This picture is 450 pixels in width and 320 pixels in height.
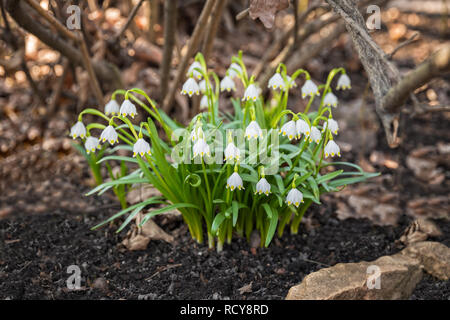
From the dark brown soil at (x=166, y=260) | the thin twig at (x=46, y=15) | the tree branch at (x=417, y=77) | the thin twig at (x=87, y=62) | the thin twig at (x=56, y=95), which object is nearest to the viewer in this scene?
the tree branch at (x=417, y=77)

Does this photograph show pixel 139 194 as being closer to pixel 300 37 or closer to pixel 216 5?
pixel 216 5

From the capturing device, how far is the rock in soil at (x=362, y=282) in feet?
6.20

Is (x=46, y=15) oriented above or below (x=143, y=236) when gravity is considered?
above

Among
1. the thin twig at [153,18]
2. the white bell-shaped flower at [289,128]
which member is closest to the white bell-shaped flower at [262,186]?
the white bell-shaped flower at [289,128]

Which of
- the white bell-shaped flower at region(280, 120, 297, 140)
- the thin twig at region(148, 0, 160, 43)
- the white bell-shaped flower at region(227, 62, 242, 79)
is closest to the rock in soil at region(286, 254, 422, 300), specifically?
the white bell-shaped flower at region(280, 120, 297, 140)

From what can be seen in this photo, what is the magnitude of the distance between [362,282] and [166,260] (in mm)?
863

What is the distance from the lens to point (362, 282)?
6.30 feet

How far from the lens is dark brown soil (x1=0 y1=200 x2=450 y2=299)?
2.03 metres

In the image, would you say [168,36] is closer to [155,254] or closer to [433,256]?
[155,254]

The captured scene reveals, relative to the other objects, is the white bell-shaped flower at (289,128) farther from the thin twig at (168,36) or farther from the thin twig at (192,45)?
the thin twig at (168,36)

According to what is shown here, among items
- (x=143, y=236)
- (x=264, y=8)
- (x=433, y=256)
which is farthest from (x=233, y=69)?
(x=433, y=256)

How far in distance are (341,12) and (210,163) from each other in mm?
787

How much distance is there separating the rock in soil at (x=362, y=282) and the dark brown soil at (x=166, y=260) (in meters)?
0.09

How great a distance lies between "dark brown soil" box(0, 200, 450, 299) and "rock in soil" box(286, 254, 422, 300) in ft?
0.30
